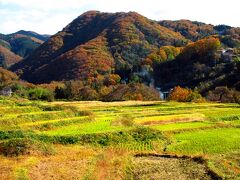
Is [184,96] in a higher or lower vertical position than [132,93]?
lower

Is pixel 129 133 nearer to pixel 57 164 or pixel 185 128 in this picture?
pixel 185 128

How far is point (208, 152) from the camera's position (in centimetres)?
3253

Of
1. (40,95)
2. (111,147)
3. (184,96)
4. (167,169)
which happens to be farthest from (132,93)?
(167,169)

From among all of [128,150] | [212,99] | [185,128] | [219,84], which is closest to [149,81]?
[219,84]

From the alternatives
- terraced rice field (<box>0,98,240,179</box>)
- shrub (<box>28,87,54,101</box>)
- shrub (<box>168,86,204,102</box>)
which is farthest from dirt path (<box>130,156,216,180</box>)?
shrub (<box>28,87,54,101</box>)

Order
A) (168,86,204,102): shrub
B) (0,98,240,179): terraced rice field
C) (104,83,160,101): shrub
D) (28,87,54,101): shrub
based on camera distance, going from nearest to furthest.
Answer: (0,98,240,179): terraced rice field, (168,86,204,102): shrub, (28,87,54,101): shrub, (104,83,160,101): shrub

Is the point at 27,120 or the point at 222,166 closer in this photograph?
the point at 222,166

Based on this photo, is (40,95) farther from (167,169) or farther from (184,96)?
(167,169)

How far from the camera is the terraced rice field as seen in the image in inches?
1042

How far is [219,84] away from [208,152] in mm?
93123

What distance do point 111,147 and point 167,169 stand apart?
6.85m

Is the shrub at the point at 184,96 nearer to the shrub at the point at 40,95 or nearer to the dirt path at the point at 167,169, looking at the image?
the shrub at the point at 40,95

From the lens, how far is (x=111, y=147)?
3384 centimetres

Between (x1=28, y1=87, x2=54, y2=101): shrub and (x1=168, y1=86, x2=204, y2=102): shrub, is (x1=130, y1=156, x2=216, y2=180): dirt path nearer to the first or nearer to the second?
(x1=168, y1=86, x2=204, y2=102): shrub
